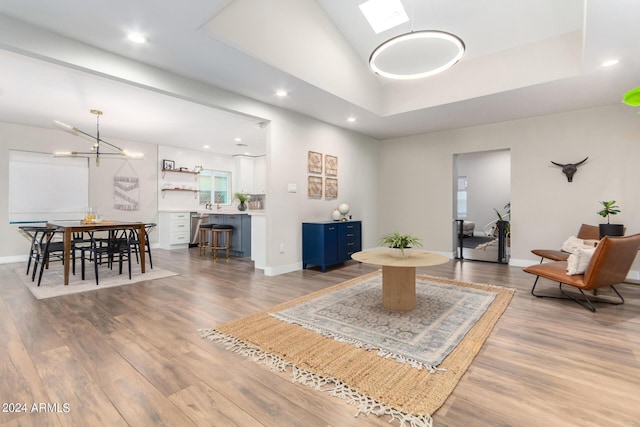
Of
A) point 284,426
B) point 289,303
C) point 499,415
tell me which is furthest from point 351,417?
point 289,303

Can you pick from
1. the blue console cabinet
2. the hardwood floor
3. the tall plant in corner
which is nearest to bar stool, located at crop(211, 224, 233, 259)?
the blue console cabinet

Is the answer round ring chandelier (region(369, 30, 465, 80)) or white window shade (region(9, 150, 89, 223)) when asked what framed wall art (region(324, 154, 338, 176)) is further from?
white window shade (region(9, 150, 89, 223))

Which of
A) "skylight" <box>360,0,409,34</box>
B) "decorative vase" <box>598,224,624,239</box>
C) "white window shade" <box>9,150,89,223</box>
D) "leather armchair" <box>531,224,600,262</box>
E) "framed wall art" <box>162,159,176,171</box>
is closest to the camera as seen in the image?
"decorative vase" <box>598,224,624,239</box>

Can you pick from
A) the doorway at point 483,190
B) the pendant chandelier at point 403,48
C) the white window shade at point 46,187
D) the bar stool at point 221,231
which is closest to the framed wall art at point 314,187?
the bar stool at point 221,231

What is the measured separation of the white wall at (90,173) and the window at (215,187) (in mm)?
1370

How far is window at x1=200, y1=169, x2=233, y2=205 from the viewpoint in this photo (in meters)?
8.55

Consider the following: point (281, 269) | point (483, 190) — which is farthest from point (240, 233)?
point (483, 190)

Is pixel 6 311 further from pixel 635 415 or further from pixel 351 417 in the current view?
pixel 635 415

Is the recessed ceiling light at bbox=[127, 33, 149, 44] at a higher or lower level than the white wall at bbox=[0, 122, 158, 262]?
higher

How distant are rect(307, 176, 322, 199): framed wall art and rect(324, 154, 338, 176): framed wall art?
272 millimetres

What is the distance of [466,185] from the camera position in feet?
34.2

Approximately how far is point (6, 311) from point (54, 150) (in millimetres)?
4408

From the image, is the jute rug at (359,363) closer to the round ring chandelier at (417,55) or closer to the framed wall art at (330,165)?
the framed wall art at (330,165)

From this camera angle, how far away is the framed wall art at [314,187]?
5.16 meters
